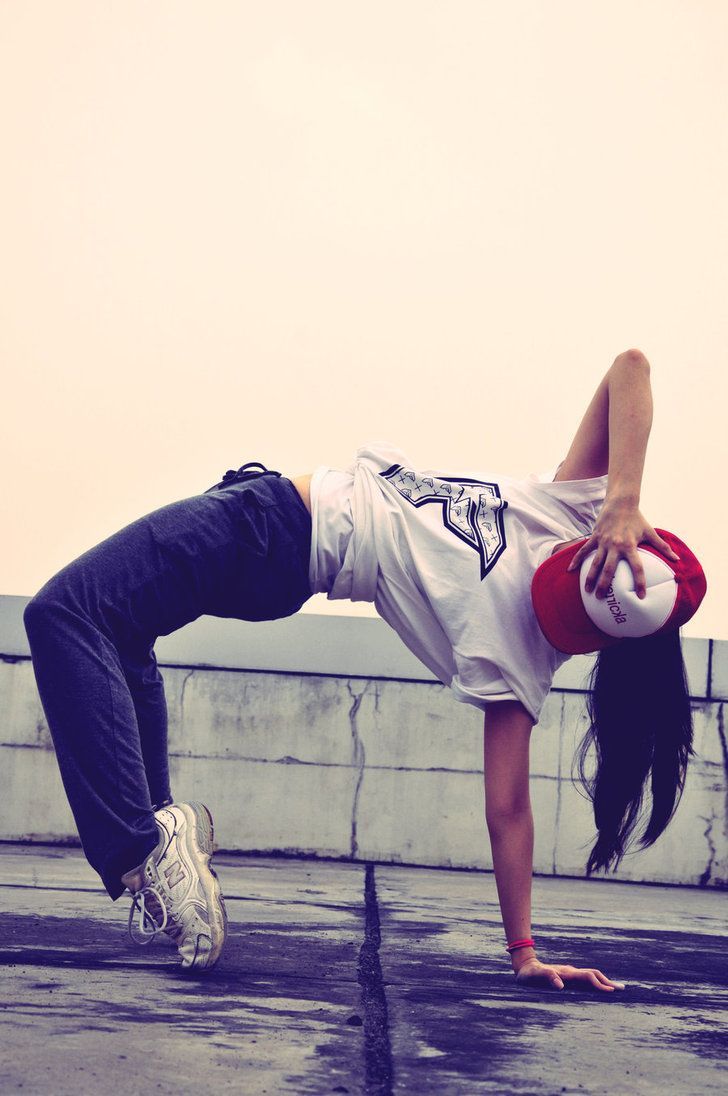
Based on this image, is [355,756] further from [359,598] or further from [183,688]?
[359,598]

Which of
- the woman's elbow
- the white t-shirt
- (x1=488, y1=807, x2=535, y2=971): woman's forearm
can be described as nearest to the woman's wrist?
(x1=488, y1=807, x2=535, y2=971): woman's forearm

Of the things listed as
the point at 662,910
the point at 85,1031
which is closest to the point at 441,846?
the point at 662,910

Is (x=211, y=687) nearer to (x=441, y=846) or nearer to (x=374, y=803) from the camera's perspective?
(x=374, y=803)

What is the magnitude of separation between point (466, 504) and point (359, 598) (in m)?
0.26

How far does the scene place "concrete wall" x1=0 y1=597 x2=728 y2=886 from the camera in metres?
4.00

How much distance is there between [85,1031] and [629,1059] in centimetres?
69

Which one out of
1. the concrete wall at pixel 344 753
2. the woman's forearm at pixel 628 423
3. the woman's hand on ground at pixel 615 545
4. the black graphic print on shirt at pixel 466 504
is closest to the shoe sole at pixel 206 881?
the black graphic print on shirt at pixel 466 504

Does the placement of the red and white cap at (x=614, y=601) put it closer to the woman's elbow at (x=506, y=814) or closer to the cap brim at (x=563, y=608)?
the cap brim at (x=563, y=608)

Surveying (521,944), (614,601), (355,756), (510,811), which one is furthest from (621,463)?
(355,756)

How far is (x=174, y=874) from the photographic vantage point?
179 centimetres

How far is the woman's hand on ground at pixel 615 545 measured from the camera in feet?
5.92

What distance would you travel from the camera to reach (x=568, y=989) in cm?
186

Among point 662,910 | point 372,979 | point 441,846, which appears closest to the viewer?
point 372,979

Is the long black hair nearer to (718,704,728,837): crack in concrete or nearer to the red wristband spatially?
the red wristband
